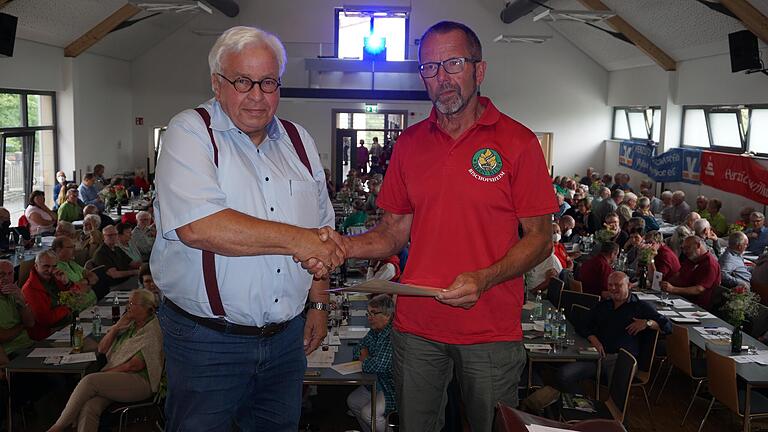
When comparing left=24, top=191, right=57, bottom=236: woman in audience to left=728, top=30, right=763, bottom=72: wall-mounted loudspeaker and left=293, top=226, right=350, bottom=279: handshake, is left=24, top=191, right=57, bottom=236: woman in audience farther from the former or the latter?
left=728, top=30, right=763, bottom=72: wall-mounted loudspeaker

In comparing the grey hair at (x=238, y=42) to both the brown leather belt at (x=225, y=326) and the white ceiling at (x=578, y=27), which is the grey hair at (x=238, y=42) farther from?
the white ceiling at (x=578, y=27)

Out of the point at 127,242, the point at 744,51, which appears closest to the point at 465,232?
the point at 127,242

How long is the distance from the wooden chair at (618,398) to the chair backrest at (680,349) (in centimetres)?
111

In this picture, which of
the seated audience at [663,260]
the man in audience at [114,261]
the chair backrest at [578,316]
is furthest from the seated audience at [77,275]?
the seated audience at [663,260]

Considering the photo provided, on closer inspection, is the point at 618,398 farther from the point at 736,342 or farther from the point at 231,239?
the point at 231,239

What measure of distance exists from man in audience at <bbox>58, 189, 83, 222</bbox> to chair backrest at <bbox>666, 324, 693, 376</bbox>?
32.1 ft

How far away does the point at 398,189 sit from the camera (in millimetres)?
2496

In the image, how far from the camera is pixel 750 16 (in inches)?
453

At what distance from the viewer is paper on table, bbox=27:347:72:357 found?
5527 mm

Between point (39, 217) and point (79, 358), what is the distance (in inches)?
272

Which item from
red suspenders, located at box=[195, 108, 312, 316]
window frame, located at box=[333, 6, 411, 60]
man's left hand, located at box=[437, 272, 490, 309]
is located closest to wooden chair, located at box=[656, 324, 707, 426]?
man's left hand, located at box=[437, 272, 490, 309]

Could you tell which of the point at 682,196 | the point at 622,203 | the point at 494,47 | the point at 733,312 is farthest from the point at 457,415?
the point at 494,47

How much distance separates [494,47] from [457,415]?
16.5m

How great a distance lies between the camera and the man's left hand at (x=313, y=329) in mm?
2496
